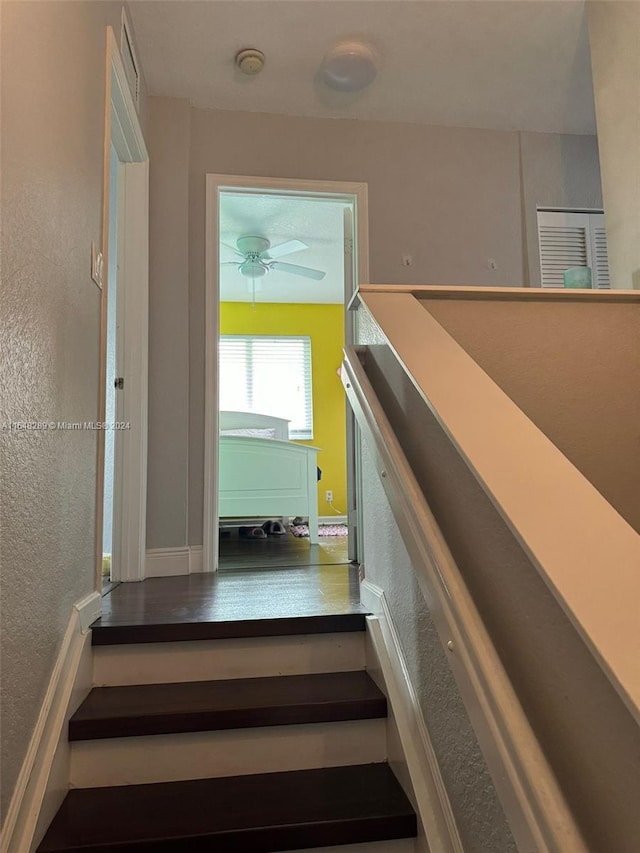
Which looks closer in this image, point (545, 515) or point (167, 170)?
point (545, 515)

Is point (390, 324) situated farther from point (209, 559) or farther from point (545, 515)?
point (209, 559)

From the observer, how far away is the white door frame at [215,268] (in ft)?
9.28

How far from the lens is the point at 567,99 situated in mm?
3012

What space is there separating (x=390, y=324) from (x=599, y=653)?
886mm

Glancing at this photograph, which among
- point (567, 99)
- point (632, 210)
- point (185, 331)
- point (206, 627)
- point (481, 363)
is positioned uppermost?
point (567, 99)

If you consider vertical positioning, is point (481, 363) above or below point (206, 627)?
above

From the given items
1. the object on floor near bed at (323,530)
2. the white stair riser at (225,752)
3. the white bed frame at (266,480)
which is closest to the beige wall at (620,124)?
the white stair riser at (225,752)

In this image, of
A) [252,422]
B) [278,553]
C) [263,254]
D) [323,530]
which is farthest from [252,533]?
[263,254]

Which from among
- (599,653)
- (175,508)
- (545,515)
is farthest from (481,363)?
(175,508)

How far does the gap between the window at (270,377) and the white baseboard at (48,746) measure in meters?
4.69

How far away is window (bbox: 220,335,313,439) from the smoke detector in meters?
3.67

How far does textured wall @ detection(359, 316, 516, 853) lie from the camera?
92 cm

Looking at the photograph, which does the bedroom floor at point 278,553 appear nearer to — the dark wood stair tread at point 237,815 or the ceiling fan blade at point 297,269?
the dark wood stair tread at point 237,815

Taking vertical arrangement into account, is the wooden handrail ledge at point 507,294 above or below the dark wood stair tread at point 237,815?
above
